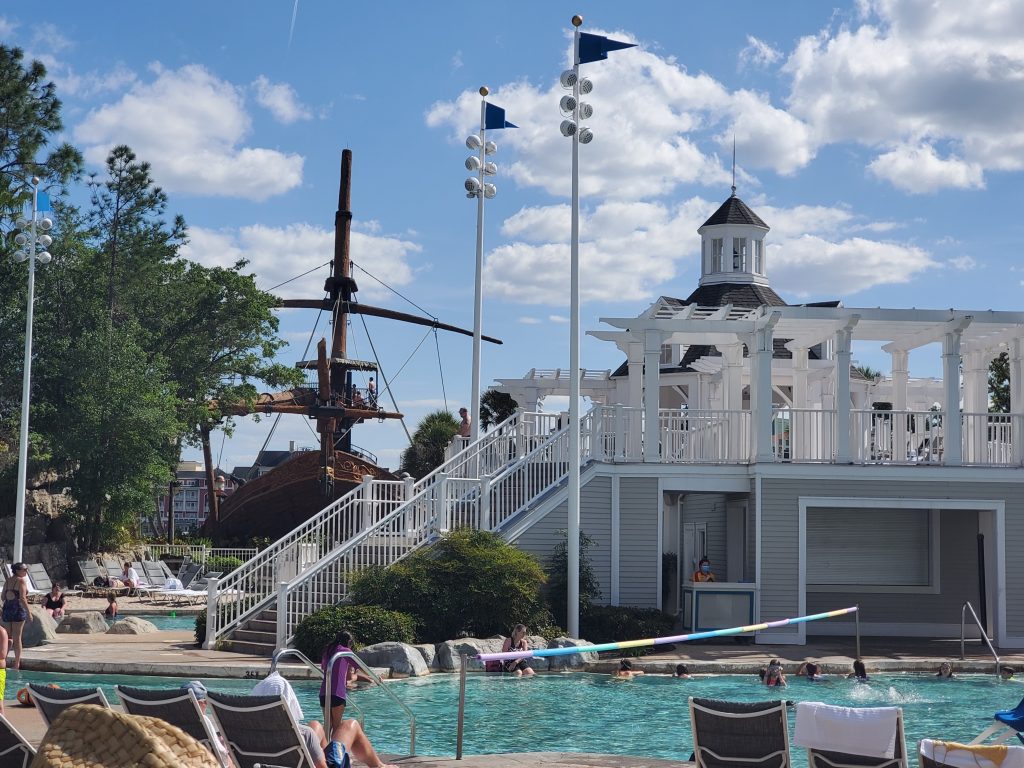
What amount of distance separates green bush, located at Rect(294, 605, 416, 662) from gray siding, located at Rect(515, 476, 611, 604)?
11.9ft

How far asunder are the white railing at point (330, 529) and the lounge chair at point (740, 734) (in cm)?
1262

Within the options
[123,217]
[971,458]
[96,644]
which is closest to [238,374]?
[123,217]

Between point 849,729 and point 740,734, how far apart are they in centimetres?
81

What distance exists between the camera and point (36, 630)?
20422 millimetres

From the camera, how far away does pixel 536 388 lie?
31594mm

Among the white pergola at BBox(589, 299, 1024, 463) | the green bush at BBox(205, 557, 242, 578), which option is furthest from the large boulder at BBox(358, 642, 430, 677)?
the green bush at BBox(205, 557, 242, 578)

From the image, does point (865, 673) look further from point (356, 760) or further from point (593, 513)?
point (356, 760)

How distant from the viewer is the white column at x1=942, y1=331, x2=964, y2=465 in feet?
75.7

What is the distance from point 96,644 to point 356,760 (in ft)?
40.0

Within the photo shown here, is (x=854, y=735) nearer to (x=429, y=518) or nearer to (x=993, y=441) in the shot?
(x=429, y=518)

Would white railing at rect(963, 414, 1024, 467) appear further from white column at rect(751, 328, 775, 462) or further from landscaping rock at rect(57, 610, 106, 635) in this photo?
landscaping rock at rect(57, 610, 106, 635)

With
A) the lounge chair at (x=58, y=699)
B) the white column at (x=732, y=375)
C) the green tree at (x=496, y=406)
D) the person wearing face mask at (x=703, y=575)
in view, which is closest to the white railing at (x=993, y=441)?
the white column at (x=732, y=375)

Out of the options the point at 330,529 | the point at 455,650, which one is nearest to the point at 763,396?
the point at 455,650

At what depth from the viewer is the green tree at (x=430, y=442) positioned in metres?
48.3
